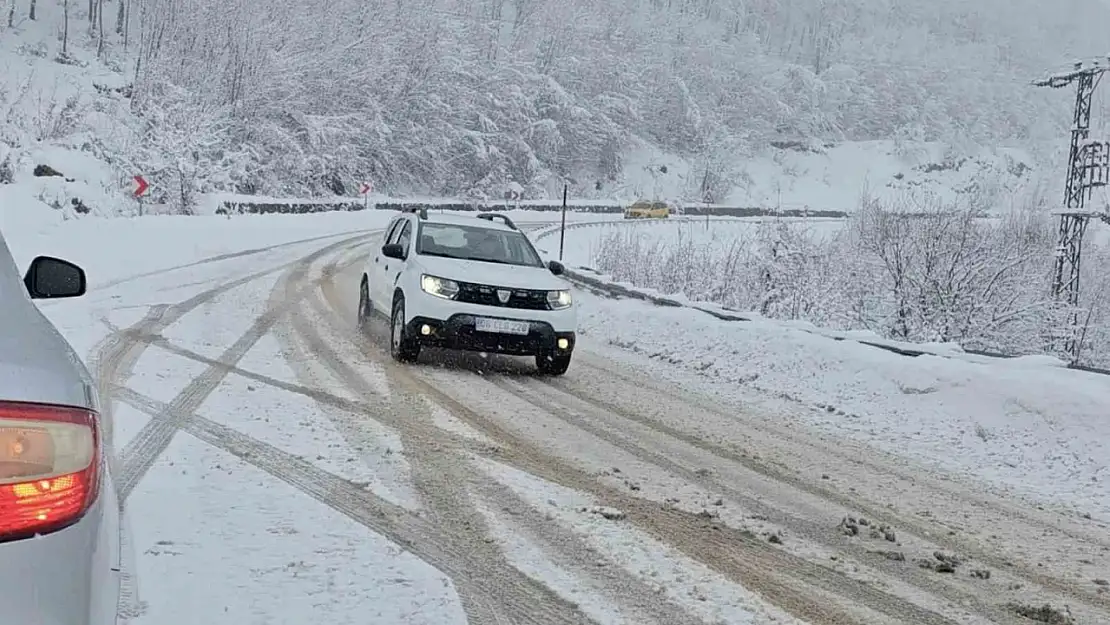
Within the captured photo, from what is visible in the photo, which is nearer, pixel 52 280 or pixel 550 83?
pixel 52 280

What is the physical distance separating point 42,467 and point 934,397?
352 inches

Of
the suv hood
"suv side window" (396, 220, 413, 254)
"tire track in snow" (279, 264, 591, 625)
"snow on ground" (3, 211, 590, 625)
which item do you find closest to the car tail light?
"snow on ground" (3, 211, 590, 625)

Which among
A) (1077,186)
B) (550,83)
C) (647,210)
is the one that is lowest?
(647,210)

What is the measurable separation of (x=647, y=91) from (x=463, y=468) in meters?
85.4

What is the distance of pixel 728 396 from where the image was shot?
33.9 ft

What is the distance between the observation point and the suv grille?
10289mm

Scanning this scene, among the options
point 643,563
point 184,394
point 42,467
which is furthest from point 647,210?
point 42,467

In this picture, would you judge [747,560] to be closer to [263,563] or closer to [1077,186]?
[263,563]

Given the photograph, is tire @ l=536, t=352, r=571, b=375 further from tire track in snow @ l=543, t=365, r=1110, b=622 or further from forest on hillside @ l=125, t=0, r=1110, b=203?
forest on hillside @ l=125, t=0, r=1110, b=203

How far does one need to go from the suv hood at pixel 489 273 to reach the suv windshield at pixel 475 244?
12.3 inches

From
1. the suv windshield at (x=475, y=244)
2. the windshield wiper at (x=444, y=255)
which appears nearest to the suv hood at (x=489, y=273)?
the windshield wiper at (x=444, y=255)

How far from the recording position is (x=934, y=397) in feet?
31.8

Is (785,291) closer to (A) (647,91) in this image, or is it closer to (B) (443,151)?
(B) (443,151)

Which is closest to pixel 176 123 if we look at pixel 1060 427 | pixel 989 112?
pixel 1060 427
